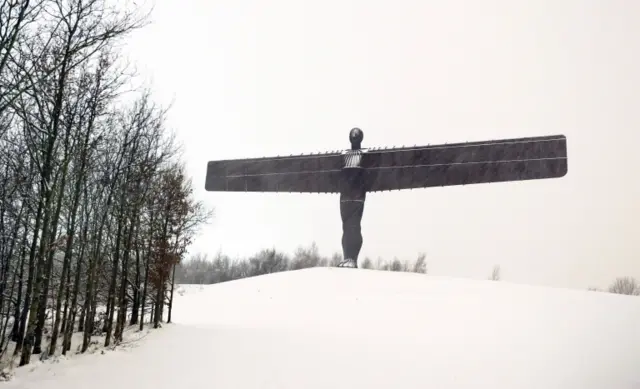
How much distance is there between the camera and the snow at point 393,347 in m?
7.57

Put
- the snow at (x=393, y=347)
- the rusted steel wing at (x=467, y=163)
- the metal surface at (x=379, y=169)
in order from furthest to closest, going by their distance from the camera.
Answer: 1. the metal surface at (x=379, y=169)
2. the rusted steel wing at (x=467, y=163)
3. the snow at (x=393, y=347)

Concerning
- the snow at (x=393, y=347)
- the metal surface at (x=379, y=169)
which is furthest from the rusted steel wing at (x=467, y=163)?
the snow at (x=393, y=347)

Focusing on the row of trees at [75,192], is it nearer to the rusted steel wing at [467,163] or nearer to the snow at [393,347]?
the snow at [393,347]

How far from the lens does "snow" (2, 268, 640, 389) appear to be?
7.57m

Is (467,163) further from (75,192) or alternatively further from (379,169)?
(75,192)

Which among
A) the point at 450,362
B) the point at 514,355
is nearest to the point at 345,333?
the point at 450,362

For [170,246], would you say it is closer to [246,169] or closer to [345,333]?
[345,333]

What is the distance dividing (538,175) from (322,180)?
7858 mm

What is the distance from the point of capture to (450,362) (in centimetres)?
824

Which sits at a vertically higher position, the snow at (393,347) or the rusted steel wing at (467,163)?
the rusted steel wing at (467,163)

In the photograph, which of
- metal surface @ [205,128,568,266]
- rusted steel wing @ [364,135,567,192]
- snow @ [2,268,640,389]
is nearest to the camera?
snow @ [2,268,640,389]

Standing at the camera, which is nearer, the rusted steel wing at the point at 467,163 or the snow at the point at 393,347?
the snow at the point at 393,347

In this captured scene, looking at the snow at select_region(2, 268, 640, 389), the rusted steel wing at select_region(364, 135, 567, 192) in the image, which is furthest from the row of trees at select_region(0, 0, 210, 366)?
the rusted steel wing at select_region(364, 135, 567, 192)

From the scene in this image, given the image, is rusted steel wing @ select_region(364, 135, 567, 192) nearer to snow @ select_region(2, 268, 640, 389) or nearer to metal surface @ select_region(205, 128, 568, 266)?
metal surface @ select_region(205, 128, 568, 266)
